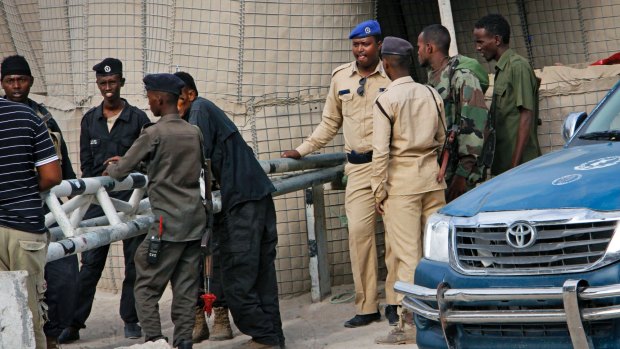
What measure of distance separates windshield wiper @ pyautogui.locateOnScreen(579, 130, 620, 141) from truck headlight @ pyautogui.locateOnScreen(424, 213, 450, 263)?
1094 millimetres

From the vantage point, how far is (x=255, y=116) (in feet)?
32.7

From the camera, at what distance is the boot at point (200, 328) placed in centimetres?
832

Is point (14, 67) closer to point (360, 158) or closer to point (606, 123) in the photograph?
point (360, 158)

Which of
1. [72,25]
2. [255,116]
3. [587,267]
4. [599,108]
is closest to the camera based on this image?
[587,267]

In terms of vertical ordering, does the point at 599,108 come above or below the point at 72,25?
below

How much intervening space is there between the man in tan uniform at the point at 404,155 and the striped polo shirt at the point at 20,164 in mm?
2550

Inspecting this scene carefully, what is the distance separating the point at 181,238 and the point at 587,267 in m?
2.73

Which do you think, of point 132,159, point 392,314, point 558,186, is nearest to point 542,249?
point 558,186

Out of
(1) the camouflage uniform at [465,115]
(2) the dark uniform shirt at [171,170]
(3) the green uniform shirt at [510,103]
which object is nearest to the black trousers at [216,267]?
(2) the dark uniform shirt at [171,170]

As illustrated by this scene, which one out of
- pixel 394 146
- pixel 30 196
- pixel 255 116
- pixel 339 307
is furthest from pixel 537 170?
pixel 255 116

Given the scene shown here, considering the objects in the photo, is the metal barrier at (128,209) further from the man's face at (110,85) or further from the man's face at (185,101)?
the man's face at (110,85)

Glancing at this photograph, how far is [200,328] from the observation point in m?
8.36

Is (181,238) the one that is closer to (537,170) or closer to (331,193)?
(537,170)

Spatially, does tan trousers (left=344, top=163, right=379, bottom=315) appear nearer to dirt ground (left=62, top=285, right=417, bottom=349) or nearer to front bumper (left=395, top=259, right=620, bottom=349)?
dirt ground (left=62, top=285, right=417, bottom=349)
